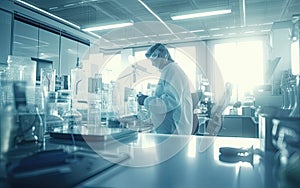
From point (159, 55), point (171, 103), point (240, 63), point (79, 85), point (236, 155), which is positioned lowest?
point (236, 155)

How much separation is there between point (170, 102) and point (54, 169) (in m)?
1.53

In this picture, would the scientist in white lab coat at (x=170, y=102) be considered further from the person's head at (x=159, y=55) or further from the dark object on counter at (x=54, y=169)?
the dark object on counter at (x=54, y=169)

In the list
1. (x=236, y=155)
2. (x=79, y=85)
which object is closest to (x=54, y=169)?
(x=236, y=155)

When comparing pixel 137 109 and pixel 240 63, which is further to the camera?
pixel 240 63

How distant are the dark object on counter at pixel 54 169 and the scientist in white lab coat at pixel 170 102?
1.39 metres

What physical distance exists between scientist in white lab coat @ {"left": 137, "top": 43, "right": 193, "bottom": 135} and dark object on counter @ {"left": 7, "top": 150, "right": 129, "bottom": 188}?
4.55 ft

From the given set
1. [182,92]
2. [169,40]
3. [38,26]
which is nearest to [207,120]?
[182,92]

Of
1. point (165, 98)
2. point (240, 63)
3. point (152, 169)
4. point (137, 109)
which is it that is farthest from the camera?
point (240, 63)

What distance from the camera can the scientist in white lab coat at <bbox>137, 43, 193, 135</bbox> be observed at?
1.96 m

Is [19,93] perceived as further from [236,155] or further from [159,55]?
[159,55]

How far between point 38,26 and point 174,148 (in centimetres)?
480

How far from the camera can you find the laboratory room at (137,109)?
1.63 feet

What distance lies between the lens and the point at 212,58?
23.3 feet

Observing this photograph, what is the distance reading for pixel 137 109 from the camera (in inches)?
102
